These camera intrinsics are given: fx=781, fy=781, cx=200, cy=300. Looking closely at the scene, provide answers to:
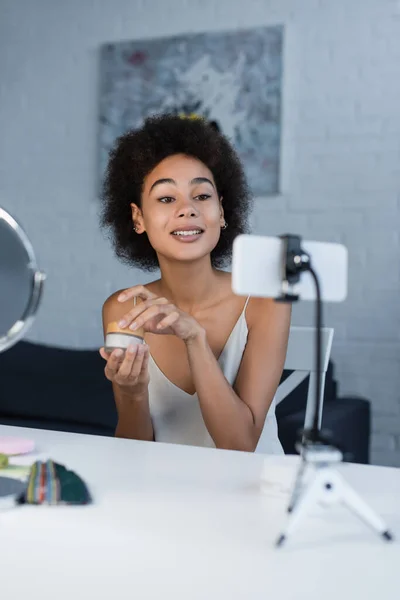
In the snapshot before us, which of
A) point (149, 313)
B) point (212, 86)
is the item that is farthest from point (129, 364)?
point (212, 86)

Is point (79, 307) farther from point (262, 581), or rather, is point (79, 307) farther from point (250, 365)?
point (262, 581)

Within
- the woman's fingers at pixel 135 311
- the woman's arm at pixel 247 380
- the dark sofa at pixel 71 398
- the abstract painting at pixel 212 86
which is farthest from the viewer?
the abstract painting at pixel 212 86

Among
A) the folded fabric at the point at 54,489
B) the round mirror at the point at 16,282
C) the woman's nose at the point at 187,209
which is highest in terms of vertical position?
the woman's nose at the point at 187,209

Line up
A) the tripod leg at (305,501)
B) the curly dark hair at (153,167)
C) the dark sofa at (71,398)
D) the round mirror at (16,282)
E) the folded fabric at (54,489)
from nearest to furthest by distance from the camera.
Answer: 1. the tripod leg at (305,501)
2. the folded fabric at (54,489)
3. the round mirror at (16,282)
4. the curly dark hair at (153,167)
5. the dark sofa at (71,398)

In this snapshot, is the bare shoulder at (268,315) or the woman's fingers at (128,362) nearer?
the woman's fingers at (128,362)

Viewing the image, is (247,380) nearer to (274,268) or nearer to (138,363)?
(138,363)

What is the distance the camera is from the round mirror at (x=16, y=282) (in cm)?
90

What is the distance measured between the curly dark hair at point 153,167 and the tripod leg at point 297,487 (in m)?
1.03

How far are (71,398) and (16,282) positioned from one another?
187 centimetres

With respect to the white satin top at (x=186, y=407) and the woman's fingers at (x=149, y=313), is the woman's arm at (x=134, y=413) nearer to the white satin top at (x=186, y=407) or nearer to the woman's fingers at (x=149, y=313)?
the white satin top at (x=186, y=407)

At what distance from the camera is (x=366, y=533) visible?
0.70m

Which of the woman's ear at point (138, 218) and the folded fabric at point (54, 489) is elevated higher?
the woman's ear at point (138, 218)

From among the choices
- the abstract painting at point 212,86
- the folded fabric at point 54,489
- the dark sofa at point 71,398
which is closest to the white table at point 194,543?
the folded fabric at point 54,489

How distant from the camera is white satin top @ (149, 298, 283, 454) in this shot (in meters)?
→ 1.59
